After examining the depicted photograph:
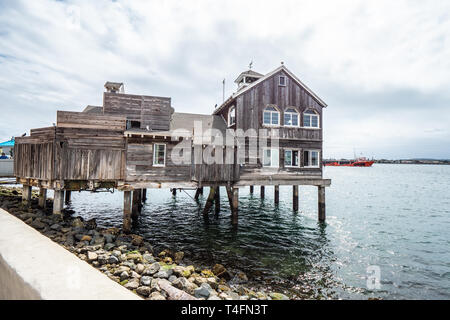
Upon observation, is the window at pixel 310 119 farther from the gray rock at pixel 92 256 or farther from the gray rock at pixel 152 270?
the gray rock at pixel 92 256

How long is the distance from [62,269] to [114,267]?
12.6ft

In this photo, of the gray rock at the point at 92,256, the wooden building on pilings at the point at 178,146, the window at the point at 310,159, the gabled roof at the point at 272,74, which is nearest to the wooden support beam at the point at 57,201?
the wooden building on pilings at the point at 178,146

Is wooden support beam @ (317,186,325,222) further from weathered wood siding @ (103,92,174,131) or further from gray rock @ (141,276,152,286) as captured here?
gray rock @ (141,276,152,286)

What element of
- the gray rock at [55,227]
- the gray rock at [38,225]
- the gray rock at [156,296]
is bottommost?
the gray rock at [156,296]

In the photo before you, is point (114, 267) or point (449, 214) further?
point (449, 214)

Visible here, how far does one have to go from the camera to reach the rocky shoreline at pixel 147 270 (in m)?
7.23

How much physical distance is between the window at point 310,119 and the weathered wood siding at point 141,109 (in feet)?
39.8

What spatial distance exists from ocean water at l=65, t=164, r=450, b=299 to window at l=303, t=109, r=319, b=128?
8.85 meters

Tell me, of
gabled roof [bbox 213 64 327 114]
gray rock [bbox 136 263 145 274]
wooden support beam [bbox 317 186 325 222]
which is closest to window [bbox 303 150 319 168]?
wooden support beam [bbox 317 186 325 222]
